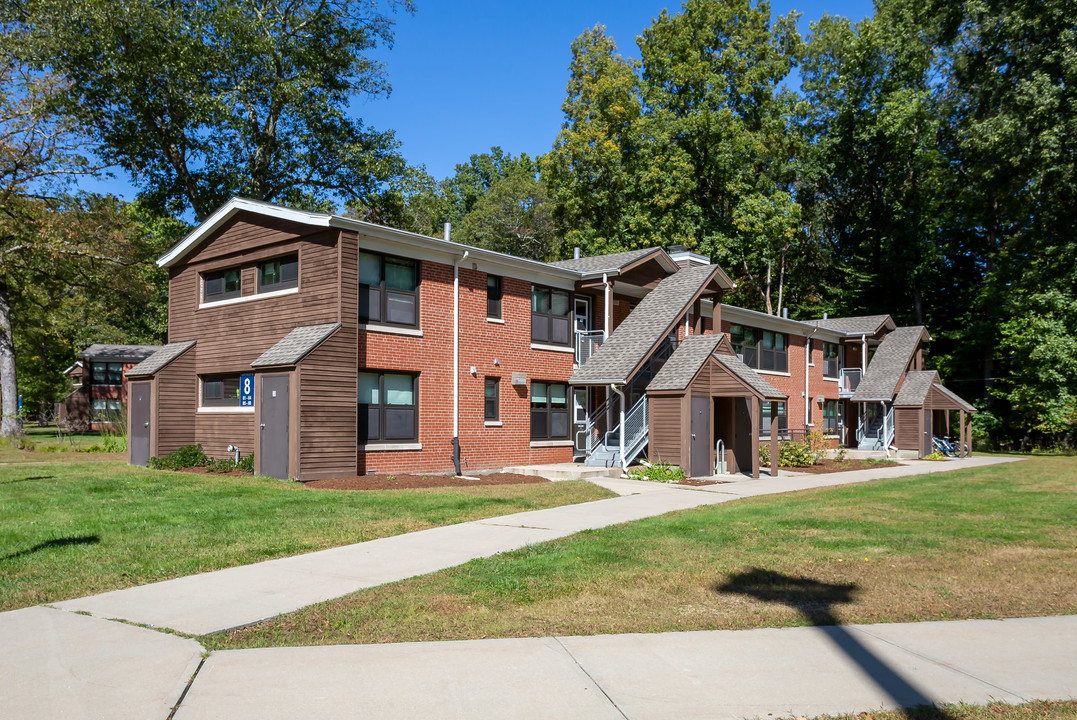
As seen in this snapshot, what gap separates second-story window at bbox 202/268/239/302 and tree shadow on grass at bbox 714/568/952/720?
16.5m

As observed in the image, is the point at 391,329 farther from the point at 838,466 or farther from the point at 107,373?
the point at 107,373

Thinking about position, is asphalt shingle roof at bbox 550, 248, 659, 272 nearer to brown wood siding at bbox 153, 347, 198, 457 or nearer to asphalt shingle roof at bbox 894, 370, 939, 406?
brown wood siding at bbox 153, 347, 198, 457

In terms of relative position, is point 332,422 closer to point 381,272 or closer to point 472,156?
point 381,272

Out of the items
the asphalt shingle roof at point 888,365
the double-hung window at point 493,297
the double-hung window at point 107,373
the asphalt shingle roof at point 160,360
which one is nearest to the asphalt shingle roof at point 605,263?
the double-hung window at point 493,297

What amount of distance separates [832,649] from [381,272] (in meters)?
15.1

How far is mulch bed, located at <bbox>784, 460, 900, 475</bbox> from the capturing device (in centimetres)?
2523

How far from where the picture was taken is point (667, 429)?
21.3 meters

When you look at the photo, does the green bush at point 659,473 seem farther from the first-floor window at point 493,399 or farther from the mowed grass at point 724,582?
→ the mowed grass at point 724,582

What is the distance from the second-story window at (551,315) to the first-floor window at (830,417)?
18.9 meters

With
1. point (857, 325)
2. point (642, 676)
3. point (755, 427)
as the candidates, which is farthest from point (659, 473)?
point (857, 325)

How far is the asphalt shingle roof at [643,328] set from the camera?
2197cm

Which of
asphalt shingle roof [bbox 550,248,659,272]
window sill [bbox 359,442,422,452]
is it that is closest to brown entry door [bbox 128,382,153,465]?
window sill [bbox 359,442,422,452]

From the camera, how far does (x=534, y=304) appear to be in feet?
76.2

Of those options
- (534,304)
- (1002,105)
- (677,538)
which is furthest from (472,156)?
(677,538)
